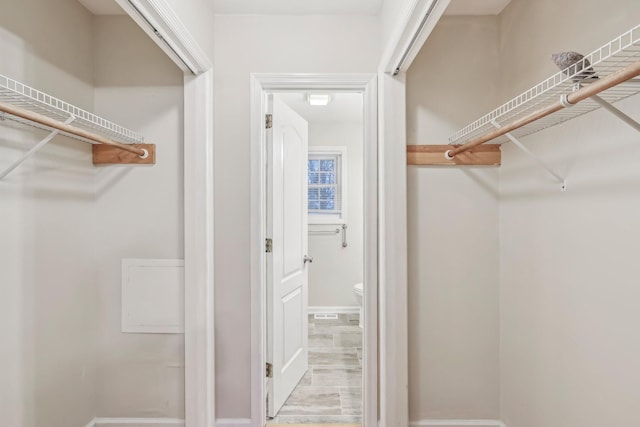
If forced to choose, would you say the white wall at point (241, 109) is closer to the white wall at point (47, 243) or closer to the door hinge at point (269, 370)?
the door hinge at point (269, 370)

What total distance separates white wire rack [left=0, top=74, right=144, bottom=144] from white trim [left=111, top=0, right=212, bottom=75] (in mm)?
402

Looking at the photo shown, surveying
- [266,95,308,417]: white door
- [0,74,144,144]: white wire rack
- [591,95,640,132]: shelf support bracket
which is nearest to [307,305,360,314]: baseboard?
[266,95,308,417]: white door

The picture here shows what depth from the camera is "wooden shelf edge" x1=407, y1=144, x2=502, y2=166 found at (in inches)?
78.0

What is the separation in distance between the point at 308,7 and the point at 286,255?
148cm

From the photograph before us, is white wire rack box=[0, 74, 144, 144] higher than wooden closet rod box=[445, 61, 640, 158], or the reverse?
white wire rack box=[0, 74, 144, 144]

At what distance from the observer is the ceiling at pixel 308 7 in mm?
1868

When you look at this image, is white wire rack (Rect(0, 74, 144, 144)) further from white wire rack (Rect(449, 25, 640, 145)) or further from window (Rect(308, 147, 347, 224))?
window (Rect(308, 147, 347, 224))

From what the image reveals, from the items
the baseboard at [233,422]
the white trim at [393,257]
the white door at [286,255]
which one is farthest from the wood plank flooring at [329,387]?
the white trim at [393,257]

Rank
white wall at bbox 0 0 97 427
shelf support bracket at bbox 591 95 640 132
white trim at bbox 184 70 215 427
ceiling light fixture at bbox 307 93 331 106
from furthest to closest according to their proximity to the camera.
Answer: ceiling light fixture at bbox 307 93 331 106 < white trim at bbox 184 70 215 427 < white wall at bbox 0 0 97 427 < shelf support bracket at bbox 591 95 640 132

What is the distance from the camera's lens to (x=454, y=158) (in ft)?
6.51

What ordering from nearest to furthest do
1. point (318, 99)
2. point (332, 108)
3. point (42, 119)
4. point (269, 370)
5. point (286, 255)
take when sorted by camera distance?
1. point (42, 119)
2. point (269, 370)
3. point (286, 255)
4. point (318, 99)
5. point (332, 108)

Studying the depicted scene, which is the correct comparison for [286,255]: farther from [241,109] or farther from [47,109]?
[47,109]

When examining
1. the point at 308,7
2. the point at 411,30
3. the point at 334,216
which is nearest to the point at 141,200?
the point at 308,7

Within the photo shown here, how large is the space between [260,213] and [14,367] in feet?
4.18
